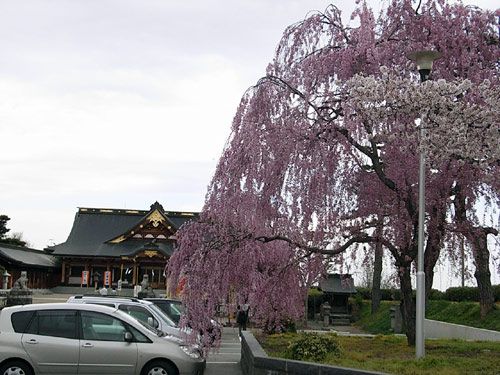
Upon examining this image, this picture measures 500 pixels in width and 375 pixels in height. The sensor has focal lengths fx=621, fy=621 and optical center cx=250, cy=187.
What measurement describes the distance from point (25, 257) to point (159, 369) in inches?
1710

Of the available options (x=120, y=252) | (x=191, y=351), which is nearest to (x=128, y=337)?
(x=191, y=351)

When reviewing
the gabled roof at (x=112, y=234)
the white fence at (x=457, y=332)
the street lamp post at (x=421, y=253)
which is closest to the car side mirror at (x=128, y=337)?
the street lamp post at (x=421, y=253)

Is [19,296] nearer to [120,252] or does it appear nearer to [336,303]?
[336,303]

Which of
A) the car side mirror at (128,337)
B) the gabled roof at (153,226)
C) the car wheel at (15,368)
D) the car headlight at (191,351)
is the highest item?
the gabled roof at (153,226)

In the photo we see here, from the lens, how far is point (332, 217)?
41.1 feet

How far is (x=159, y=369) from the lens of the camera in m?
11.0

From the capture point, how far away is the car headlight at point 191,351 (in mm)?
11568

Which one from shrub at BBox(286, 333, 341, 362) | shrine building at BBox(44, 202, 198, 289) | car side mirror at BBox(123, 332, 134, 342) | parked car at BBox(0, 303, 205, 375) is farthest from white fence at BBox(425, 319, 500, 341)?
shrine building at BBox(44, 202, 198, 289)

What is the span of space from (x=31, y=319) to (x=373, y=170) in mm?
7170

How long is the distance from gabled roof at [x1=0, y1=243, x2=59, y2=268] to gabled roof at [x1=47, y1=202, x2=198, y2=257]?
1.16 meters

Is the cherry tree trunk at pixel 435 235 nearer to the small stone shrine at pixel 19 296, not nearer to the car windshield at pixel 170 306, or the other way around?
the car windshield at pixel 170 306

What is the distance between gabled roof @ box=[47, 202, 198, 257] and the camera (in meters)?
54.9

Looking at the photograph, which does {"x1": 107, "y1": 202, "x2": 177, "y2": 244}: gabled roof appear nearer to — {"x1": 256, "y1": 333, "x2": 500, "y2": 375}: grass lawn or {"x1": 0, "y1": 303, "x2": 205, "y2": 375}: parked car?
{"x1": 256, "y1": 333, "x2": 500, "y2": 375}: grass lawn

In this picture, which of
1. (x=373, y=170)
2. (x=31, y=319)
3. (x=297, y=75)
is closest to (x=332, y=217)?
(x=373, y=170)
